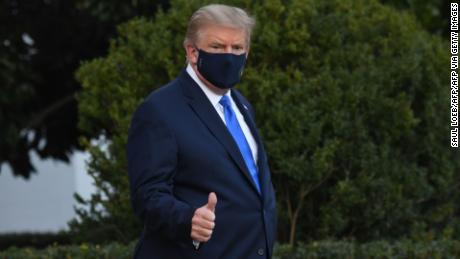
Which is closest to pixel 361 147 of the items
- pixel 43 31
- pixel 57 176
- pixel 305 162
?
pixel 305 162

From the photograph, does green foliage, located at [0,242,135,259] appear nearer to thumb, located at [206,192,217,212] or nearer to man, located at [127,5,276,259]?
man, located at [127,5,276,259]

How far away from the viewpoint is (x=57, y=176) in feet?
56.3

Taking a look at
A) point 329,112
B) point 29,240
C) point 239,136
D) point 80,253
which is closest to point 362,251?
point 329,112

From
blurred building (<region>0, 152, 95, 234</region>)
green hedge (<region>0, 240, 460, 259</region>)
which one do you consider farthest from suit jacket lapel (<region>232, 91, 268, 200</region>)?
blurred building (<region>0, 152, 95, 234</region>)

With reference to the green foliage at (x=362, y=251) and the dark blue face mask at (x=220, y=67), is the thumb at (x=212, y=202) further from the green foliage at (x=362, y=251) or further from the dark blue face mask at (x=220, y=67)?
the green foliage at (x=362, y=251)

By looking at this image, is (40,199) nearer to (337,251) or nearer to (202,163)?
(337,251)

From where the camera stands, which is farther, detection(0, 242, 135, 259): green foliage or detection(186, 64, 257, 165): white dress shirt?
detection(0, 242, 135, 259): green foliage

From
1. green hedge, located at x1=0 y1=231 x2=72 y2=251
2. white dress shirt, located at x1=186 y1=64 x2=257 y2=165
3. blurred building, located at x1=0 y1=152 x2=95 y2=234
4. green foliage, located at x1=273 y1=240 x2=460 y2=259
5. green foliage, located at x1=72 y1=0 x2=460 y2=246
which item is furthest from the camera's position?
blurred building, located at x1=0 y1=152 x2=95 y2=234

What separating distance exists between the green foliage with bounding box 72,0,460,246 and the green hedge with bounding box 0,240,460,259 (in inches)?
20.9

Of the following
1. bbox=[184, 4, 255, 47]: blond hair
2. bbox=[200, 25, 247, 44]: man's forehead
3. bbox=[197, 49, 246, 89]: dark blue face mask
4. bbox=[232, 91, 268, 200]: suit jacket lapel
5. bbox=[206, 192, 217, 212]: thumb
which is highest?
bbox=[184, 4, 255, 47]: blond hair

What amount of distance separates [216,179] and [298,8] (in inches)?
132

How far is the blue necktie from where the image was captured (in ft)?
11.8

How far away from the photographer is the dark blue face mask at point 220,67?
3.54 meters

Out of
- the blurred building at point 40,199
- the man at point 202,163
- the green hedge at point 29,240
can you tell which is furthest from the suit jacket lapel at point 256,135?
the blurred building at point 40,199
